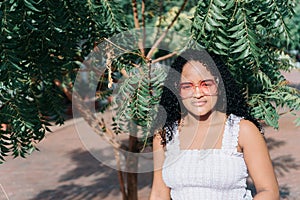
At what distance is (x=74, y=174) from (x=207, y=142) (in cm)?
806

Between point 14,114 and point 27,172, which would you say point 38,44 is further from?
point 27,172

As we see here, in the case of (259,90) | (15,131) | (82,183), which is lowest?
(82,183)

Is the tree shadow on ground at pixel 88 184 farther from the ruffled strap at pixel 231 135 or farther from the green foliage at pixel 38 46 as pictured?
the ruffled strap at pixel 231 135

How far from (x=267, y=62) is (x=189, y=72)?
110 centimetres

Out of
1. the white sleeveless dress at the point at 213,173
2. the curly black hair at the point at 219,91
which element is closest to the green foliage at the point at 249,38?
the curly black hair at the point at 219,91

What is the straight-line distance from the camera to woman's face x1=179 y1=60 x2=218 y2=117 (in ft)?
9.05

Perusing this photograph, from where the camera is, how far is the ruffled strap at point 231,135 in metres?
2.74

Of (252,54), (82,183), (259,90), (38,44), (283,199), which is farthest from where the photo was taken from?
(82,183)

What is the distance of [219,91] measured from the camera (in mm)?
2861

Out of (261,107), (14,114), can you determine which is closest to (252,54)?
(261,107)

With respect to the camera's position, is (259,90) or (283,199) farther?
(283,199)

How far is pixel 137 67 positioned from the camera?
3.39 meters

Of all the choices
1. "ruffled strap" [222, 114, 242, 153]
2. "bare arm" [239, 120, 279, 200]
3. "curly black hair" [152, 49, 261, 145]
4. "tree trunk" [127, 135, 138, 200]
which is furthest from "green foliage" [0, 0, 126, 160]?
"tree trunk" [127, 135, 138, 200]

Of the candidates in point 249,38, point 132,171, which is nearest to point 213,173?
point 249,38
